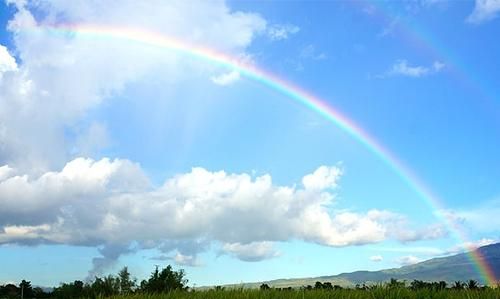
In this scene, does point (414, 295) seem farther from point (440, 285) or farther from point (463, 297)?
point (440, 285)

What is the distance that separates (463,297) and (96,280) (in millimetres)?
17207

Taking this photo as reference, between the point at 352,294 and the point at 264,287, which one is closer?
the point at 352,294

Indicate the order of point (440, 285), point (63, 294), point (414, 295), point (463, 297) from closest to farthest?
1. point (463, 297)
2. point (414, 295)
3. point (440, 285)
4. point (63, 294)

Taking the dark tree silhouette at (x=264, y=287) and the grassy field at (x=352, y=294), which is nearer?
the grassy field at (x=352, y=294)

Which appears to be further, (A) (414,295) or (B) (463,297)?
(A) (414,295)

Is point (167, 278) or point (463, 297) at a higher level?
point (167, 278)

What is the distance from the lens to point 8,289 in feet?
386

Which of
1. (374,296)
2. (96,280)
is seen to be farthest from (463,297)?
(96,280)

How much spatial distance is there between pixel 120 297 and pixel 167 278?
18.1m

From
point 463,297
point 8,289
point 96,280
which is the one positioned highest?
point 8,289

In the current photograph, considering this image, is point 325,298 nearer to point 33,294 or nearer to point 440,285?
point 440,285

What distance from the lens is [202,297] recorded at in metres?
16.3

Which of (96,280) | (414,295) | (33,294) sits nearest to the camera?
(414,295)

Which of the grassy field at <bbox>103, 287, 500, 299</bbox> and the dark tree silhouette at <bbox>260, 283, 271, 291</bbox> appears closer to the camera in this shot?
the grassy field at <bbox>103, 287, 500, 299</bbox>
